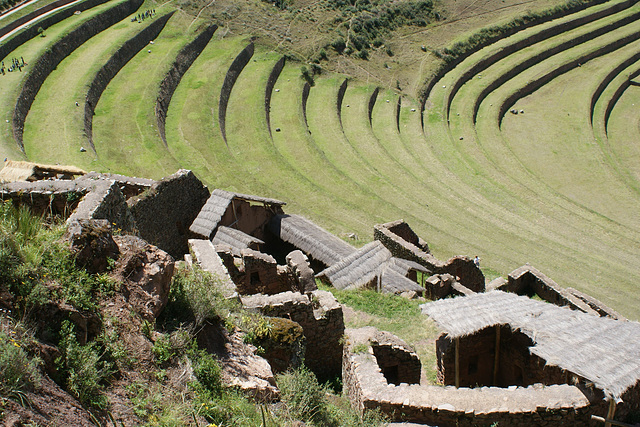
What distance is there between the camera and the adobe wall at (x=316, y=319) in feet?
32.8

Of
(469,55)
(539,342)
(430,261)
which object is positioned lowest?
(430,261)

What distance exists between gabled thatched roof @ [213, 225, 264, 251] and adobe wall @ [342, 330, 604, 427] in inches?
271

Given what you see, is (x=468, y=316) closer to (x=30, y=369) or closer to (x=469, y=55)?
(x=30, y=369)

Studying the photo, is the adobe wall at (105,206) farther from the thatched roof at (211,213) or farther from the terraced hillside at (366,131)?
the terraced hillside at (366,131)

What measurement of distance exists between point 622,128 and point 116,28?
36516 mm

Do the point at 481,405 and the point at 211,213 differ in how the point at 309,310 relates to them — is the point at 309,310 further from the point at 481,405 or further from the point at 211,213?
the point at 211,213

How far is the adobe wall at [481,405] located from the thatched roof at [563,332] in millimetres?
499

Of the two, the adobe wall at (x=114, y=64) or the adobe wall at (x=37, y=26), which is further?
the adobe wall at (x=37, y=26)

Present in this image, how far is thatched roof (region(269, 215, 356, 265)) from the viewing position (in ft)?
54.2

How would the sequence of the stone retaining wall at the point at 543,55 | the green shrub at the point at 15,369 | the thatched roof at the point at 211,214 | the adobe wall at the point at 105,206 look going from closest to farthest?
the green shrub at the point at 15,369 < the adobe wall at the point at 105,206 < the thatched roof at the point at 211,214 < the stone retaining wall at the point at 543,55

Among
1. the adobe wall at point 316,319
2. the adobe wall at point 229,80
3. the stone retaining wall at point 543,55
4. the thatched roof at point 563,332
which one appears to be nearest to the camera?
the thatched roof at point 563,332

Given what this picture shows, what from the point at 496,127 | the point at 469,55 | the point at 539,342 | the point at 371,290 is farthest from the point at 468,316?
the point at 469,55

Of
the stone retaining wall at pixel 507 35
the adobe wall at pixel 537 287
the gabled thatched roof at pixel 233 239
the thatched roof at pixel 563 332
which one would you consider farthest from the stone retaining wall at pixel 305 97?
the thatched roof at pixel 563 332

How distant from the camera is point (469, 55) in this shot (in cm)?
4888
